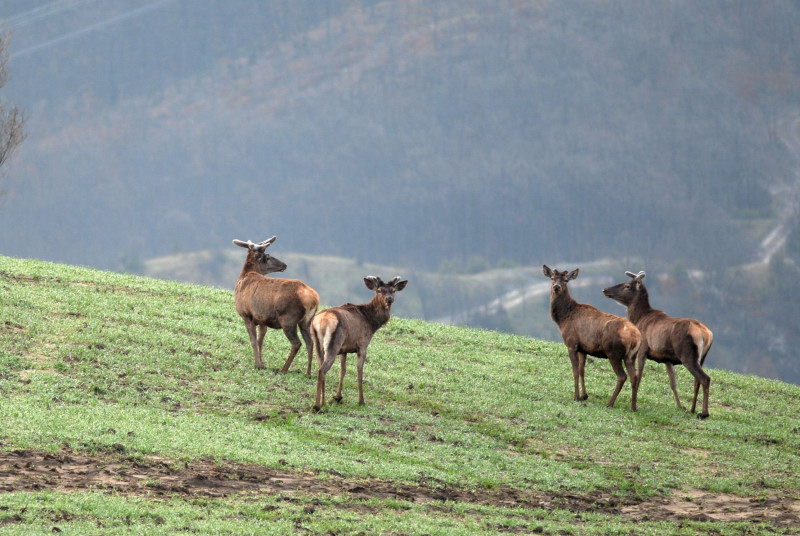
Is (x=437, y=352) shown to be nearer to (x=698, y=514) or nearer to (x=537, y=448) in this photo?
(x=537, y=448)

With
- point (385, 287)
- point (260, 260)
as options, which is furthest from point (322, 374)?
point (260, 260)

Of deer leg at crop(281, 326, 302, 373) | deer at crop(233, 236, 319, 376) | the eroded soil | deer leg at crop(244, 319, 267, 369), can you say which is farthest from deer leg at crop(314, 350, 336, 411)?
the eroded soil

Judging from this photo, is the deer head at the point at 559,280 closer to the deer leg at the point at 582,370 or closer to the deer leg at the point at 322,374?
the deer leg at the point at 582,370

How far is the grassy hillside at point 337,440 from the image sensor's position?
11.9 meters

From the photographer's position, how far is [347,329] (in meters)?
17.2

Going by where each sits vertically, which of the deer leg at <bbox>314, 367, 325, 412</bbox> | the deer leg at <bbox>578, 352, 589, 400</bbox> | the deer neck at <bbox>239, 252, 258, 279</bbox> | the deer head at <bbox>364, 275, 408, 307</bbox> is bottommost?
the deer leg at <bbox>314, 367, 325, 412</bbox>

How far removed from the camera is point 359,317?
58.2ft

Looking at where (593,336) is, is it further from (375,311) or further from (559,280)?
(375,311)

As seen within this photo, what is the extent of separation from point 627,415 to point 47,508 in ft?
38.5

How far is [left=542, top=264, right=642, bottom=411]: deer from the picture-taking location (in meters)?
19.3

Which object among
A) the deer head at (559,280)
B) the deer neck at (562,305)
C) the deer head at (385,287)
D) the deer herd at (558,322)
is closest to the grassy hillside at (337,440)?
the deer herd at (558,322)

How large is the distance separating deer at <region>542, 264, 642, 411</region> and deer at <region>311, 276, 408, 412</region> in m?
4.03

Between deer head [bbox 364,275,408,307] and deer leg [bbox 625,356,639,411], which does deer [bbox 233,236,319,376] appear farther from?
deer leg [bbox 625,356,639,411]

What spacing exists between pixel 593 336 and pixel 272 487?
9057 mm
